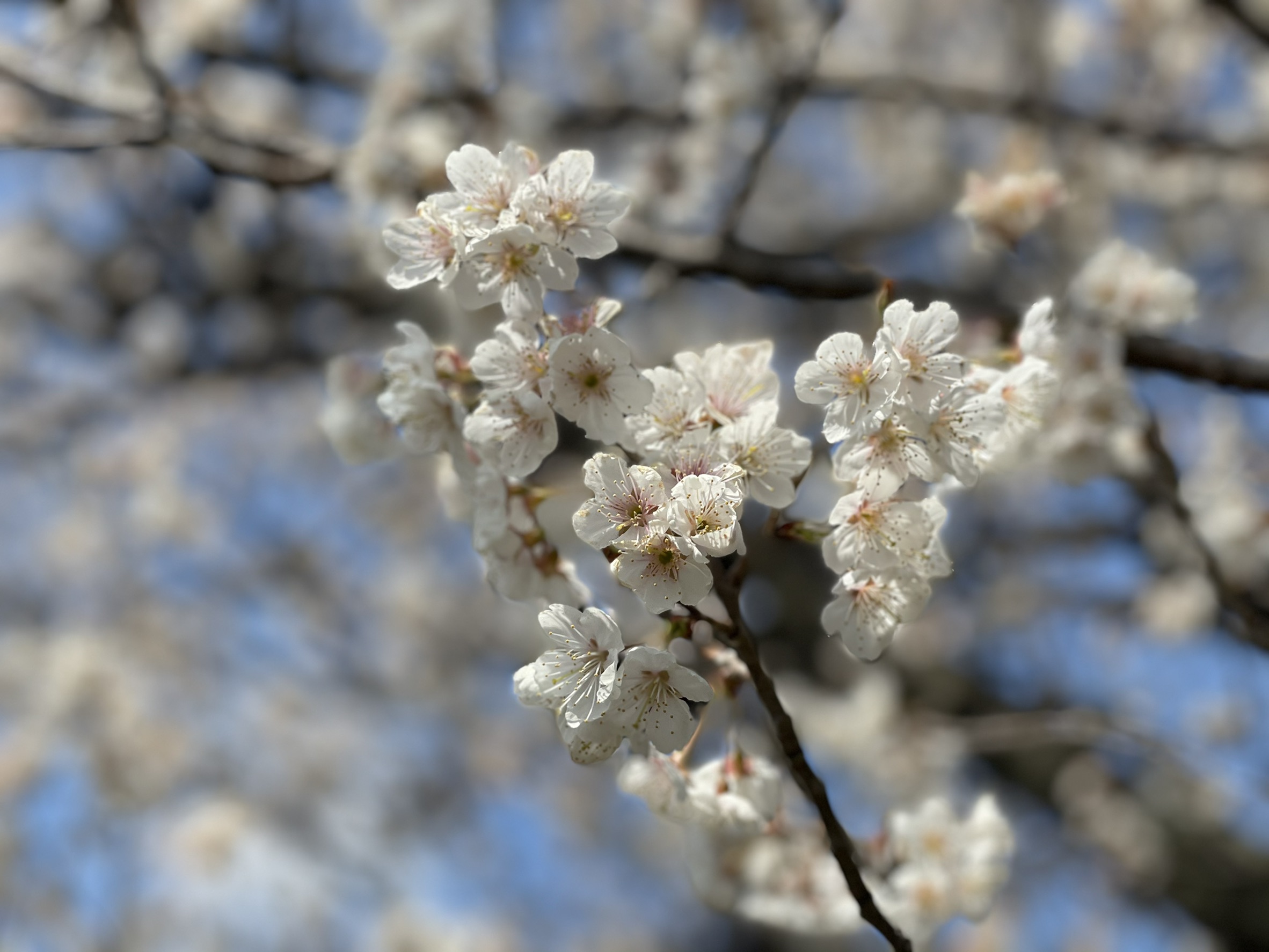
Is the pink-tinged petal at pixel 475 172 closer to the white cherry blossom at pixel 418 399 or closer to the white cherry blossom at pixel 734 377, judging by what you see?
the white cherry blossom at pixel 418 399

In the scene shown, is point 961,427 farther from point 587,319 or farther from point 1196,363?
point 1196,363

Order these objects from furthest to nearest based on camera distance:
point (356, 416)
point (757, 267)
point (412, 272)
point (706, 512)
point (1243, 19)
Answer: point (1243, 19) < point (757, 267) < point (356, 416) < point (412, 272) < point (706, 512)

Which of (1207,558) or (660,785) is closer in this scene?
(660,785)

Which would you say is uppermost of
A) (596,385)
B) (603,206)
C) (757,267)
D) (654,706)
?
(603,206)

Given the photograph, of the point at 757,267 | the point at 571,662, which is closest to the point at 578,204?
the point at 571,662

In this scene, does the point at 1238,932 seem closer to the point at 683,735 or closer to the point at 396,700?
the point at 683,735

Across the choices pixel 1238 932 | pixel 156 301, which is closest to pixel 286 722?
pixel 156 301
